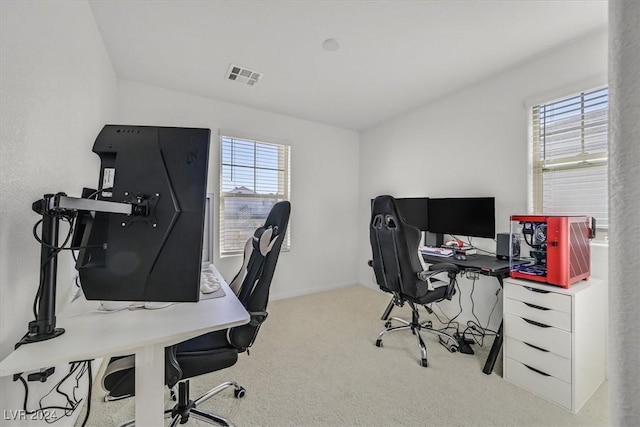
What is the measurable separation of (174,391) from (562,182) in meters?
3.33

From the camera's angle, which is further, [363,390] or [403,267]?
[403,267]

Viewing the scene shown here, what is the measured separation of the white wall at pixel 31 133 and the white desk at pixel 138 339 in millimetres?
217

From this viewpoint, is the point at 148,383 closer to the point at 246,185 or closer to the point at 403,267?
the point at 403,267

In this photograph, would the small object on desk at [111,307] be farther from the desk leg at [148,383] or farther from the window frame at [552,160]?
the window frame at [552,160]

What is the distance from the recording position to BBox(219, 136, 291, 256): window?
3.33 m

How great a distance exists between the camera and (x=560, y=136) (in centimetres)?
227

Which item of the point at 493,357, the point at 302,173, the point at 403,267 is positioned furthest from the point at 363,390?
the point at 302,173

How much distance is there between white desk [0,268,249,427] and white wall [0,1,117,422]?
0.71 feet

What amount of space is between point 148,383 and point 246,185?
107 inches

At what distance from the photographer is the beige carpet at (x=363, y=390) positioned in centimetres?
158

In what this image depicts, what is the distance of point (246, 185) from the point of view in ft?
11.4

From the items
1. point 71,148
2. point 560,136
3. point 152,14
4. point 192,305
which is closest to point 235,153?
point 152,14

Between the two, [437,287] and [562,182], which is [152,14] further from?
[562,182]

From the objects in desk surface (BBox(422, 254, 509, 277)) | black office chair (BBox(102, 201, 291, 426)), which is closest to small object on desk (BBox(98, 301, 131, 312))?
black office chair (BBox(102, 201, 291, 426))
